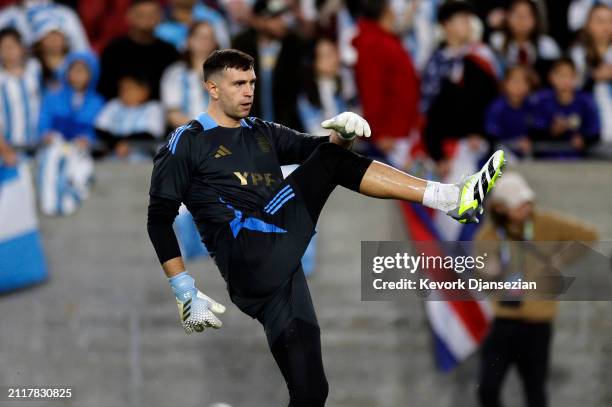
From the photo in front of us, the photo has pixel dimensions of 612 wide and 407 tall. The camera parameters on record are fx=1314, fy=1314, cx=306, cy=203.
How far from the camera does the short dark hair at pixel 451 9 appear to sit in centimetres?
1032

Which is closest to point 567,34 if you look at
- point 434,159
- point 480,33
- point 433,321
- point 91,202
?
point 480,33

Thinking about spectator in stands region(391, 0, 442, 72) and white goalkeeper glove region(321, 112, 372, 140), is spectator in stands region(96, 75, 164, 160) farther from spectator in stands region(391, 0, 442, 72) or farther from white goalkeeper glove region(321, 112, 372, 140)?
white goalkeeper glove region(321, 112, 372, 140)

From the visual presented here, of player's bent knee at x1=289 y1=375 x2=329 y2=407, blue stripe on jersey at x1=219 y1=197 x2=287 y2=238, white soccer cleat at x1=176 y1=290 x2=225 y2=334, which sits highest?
blue stripe on jersey at x1=219 y1=197 x2=287 y2=238

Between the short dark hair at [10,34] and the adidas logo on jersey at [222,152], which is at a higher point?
the short dark hair at [10,34]

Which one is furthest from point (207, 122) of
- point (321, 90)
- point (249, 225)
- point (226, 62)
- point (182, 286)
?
point (321, 90)

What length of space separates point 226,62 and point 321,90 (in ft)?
11.3

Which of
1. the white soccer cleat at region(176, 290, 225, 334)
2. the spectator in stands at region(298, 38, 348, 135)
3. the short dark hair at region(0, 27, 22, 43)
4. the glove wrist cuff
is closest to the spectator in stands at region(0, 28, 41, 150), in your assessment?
the short dark hair at region(0, 27, 22, 43)

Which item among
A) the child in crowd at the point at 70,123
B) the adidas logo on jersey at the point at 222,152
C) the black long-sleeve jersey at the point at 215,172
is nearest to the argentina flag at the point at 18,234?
the child in crowd at the point at 70,123

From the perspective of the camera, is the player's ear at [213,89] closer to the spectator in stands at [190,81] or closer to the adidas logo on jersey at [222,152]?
the adidas logo on jersey at [222,152]

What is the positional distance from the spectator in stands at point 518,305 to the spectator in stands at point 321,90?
1.46m

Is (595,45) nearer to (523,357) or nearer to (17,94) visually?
(523,357)

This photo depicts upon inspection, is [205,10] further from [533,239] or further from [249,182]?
[249,182]

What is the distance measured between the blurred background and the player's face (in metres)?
3.20

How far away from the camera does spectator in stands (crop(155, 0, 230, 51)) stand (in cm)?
1078
